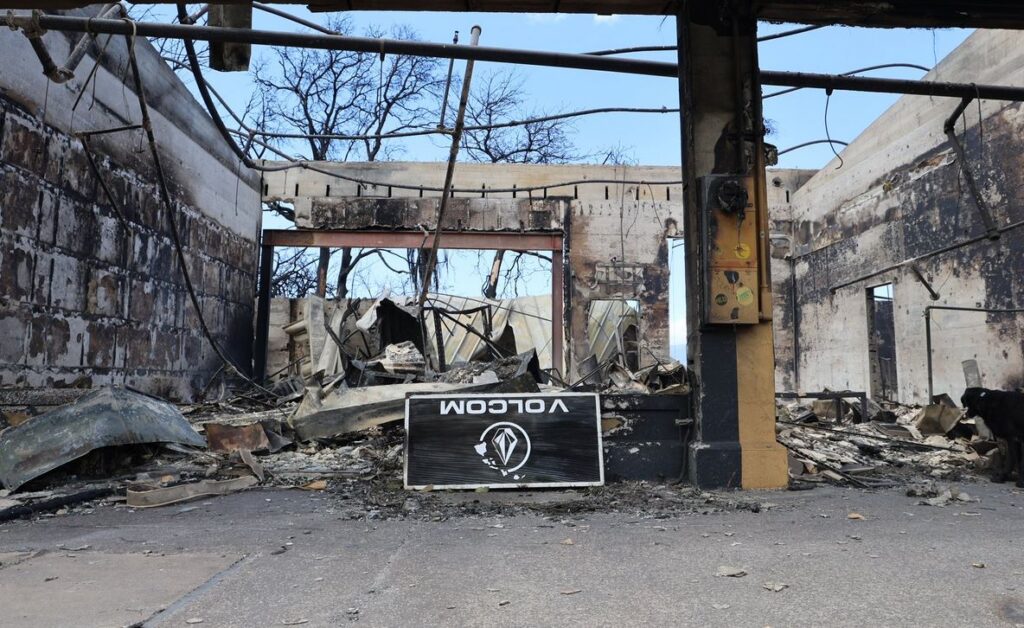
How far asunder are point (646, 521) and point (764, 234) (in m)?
2.74

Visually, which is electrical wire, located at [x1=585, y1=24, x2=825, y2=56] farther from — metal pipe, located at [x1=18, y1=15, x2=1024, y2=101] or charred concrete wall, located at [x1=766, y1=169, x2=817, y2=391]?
charred concrete wall, located at [x1=766, y1=169, x2=817, y2=391]

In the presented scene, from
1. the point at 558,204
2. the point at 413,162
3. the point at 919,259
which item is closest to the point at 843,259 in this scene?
the point at 919,259

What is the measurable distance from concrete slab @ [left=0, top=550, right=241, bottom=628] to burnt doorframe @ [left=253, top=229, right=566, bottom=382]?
13154mm

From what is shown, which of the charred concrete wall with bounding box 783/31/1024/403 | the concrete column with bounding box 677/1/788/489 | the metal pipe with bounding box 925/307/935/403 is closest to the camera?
the concrete column with bounding box 677/1/788/489

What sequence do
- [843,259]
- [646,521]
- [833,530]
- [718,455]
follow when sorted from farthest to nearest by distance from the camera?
[843,259] < [718,455] < [646,521] < [833,530]

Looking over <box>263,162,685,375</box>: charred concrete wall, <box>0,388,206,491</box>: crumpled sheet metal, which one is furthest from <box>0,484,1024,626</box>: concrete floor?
<box>263,162,685,375</box>: charred concrete wall

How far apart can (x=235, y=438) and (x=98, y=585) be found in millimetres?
4180

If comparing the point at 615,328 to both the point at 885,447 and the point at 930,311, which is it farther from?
the point at 885,447

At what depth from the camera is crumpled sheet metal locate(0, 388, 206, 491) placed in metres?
5.30

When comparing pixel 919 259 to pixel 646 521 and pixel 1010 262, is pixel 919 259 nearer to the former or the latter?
pixel 1010 262

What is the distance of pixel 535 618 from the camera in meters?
2.53

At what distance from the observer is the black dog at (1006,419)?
5777 mm

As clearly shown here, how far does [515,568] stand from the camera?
Result: 321cm

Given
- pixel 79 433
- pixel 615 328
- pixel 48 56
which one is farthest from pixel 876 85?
pixel 615 328
